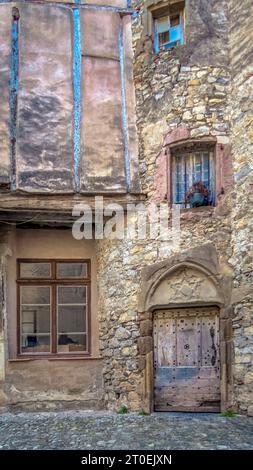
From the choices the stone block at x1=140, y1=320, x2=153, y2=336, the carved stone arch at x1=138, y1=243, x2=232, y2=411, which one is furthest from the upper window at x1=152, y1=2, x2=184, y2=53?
the stone block at x1=140, y1=320, x2=153, y2=336

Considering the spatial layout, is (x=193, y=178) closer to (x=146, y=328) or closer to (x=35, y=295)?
(x=146, y=328)

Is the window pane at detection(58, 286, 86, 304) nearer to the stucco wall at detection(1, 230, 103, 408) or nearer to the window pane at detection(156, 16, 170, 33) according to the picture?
the stucco wall at detection(1, 230, 103, 408)

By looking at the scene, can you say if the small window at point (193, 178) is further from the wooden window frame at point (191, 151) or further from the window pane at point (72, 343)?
the window pane at point (72, 343)

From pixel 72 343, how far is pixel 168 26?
5740 mm

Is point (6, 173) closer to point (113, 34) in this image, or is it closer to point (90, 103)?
point (90, 103)

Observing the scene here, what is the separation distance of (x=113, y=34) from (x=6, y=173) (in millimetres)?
3034

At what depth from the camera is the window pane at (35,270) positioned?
9.27 m

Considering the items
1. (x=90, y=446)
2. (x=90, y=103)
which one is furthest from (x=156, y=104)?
(x=90, y=446)

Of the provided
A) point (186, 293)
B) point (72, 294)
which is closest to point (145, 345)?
point (186, 293)

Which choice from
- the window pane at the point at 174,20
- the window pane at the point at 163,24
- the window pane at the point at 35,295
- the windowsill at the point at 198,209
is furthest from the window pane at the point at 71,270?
the window pane at the point at 174,20

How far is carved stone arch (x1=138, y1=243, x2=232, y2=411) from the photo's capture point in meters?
7.75

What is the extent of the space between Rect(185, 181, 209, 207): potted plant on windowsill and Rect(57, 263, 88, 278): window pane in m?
2.43

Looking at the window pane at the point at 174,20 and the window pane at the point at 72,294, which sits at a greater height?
the window pane at the point at 174,20

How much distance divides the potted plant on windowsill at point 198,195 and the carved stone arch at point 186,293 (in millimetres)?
705
